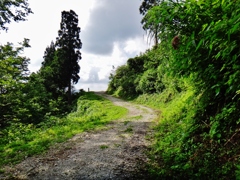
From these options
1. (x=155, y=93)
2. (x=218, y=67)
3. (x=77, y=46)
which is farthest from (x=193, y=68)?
(x=77, y=46)

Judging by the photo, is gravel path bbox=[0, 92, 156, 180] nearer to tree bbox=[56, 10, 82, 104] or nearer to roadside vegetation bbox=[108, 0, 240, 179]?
roadside vegetation bbox=[108, 0, 240, 179]

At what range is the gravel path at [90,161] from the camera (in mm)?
4969

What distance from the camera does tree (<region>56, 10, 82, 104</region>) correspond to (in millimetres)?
34188

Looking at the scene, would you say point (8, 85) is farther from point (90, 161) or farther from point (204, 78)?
point (204, 78)

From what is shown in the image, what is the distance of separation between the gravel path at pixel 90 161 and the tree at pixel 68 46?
27.7 metres

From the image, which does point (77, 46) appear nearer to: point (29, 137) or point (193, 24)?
point (29, 137)

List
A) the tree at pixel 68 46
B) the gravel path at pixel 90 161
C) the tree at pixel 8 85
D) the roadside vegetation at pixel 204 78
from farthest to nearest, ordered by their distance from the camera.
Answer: the tree at pixel 68 46, the tree at pixel 8 85, the gravel path at pixel 90 161, the roadside vegetation at pixel 204 78

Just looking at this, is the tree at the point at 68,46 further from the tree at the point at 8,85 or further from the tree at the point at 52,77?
the tree at the point at 8,85

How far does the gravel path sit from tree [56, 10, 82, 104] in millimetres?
27681

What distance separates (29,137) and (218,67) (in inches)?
324

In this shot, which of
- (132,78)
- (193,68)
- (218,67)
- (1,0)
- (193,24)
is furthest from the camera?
(132,78)

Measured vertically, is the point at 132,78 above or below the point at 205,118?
above

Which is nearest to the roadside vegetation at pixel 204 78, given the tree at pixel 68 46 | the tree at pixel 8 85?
the tree at pixel 8 85

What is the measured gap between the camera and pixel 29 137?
9.11 metres
